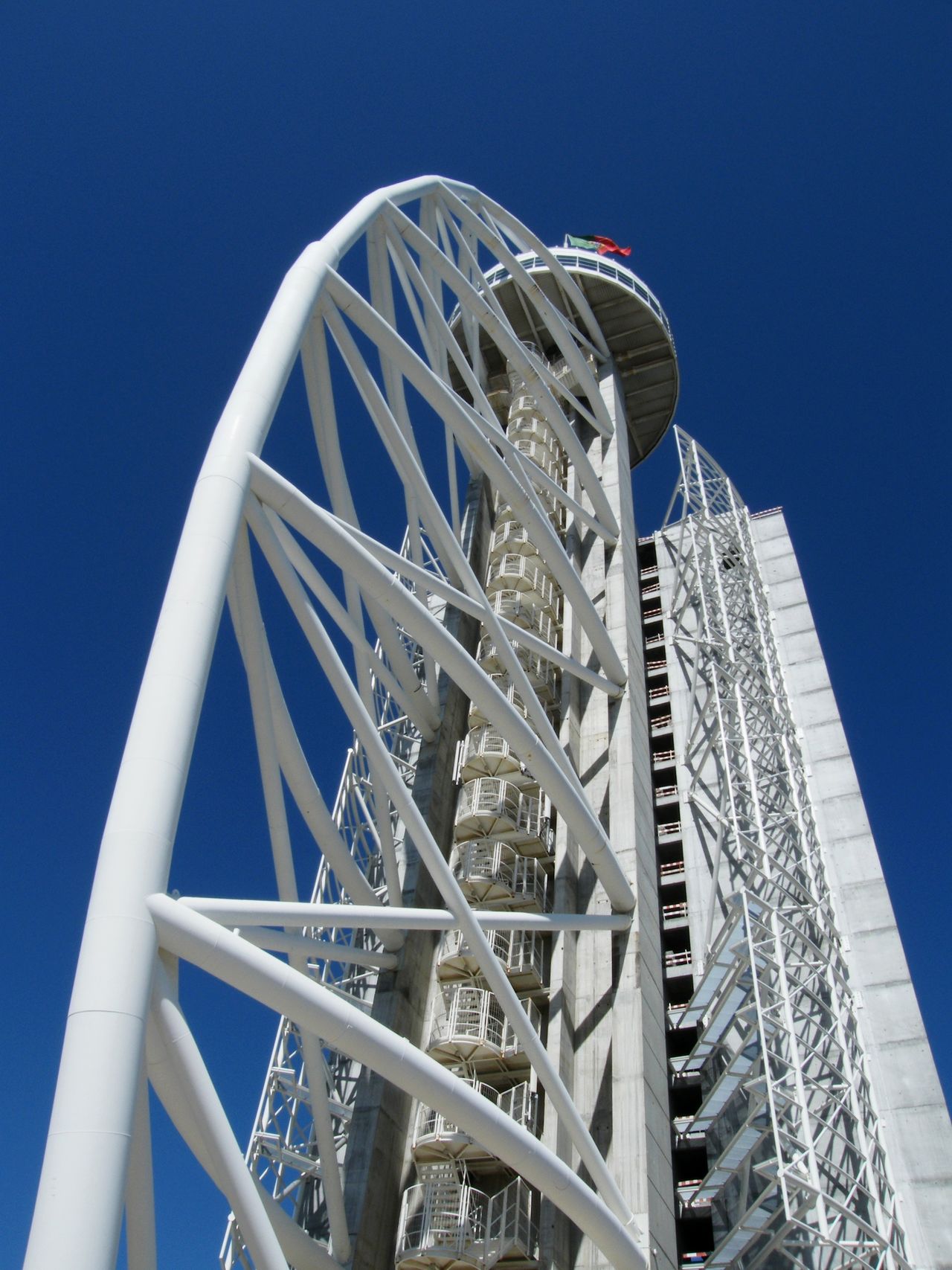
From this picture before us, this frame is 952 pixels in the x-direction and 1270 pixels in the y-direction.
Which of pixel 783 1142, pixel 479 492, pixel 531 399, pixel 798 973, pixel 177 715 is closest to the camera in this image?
pixel 177 715

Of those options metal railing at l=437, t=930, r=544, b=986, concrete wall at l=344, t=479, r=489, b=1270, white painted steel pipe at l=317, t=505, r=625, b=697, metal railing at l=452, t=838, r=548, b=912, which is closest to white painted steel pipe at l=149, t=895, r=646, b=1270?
concrete wall at l=344, t=479, r=489, b=1270

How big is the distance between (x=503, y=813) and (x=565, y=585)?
527 cm

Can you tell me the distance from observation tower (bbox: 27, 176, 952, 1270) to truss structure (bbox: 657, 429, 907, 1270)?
160 mm

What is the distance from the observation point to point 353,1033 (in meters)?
9.88

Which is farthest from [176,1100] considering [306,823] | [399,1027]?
[399,1027]

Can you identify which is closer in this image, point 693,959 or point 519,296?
point 693,959

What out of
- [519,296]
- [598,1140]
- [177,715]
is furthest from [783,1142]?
[519,296]

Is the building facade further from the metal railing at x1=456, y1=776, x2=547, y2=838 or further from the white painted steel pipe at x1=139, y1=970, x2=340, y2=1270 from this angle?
the white painted steel pipe at x1=139, y1=970, x2=340, y2=1270

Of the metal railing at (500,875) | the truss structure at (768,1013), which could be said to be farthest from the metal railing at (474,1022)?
the truss structure at (768,1013)

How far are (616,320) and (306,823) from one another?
3064 centimetres

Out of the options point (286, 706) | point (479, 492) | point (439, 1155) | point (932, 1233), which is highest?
point (479, 492)

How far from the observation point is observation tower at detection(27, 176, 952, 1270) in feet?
31.2

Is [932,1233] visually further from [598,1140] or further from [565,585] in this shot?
[565,585]

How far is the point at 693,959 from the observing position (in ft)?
94.3
